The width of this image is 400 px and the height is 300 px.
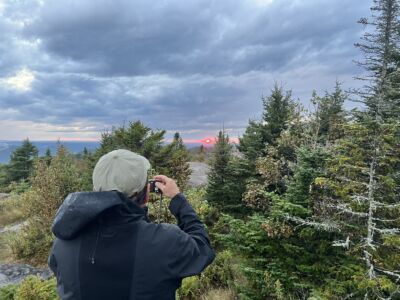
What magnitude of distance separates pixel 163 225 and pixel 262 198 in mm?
12028

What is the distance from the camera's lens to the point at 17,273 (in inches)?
518

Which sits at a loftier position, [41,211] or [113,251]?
[113,251]

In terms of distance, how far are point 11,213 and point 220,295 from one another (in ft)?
71.1

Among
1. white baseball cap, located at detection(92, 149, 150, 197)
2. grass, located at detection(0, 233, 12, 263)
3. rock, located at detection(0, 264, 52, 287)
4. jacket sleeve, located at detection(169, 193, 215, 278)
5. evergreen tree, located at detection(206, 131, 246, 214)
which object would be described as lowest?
grass, located at detection(0, 233, 12, 263)

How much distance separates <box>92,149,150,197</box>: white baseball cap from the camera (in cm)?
253

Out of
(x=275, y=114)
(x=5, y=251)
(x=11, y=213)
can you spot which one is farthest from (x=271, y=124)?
(x=11, y=213)

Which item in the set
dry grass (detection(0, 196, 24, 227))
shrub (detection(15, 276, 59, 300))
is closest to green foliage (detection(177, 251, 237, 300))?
shrub (detection(15, 276, 59, 300))

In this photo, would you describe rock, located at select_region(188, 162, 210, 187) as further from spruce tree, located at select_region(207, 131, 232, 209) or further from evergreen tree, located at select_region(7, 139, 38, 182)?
evergreen tree, located at select_region(7, 139, 38, 182)

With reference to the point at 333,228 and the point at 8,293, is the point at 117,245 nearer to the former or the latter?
the point at 333,228

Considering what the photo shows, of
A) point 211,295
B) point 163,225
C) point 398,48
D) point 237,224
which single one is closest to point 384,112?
point 398,48

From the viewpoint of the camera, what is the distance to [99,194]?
7.89 feet

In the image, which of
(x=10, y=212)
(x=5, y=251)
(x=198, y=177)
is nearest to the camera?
(x=5, y=251)

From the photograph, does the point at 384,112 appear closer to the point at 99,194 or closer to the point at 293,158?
the point at 293,158

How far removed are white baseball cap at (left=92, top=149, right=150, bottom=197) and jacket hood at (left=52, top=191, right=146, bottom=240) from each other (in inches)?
4.4
